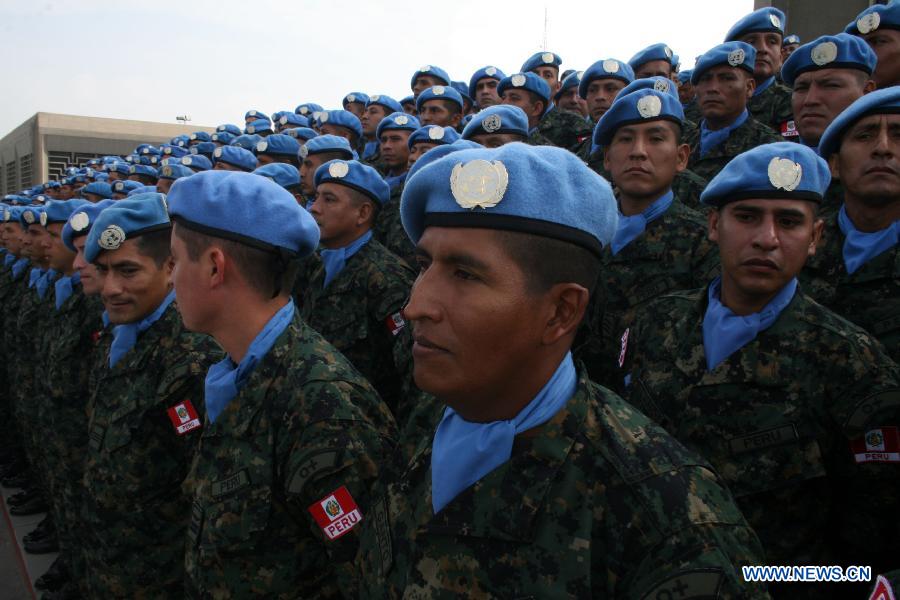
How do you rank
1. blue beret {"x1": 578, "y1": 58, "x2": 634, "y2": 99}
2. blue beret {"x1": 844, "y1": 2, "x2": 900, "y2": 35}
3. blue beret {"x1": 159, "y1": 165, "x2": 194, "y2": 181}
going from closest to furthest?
blue beret {"x1": 844, "y1": 2, "x2": 900, "y2": 35} → blue beret {"x1": 578, "y1": 58, "x2": 634, "y2": 99} → blue beret {"x1": 159, "y1": 165, "x2": 194, "y2": 181}

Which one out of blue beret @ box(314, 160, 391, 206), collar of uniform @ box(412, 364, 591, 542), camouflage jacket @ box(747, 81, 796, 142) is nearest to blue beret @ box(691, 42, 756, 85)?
camouflage jacket @ box(747, 81, 796, 142)

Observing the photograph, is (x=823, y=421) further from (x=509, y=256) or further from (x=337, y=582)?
(x=337, y=582)

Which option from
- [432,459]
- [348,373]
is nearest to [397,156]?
[348,373]

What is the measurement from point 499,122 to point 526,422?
4.47 metres

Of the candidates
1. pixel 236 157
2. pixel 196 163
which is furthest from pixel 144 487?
pixel 196 163

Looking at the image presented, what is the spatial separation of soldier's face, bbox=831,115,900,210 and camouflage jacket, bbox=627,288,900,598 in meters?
0.79

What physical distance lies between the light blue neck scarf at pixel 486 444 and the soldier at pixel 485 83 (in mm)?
7978

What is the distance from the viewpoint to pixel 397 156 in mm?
7031

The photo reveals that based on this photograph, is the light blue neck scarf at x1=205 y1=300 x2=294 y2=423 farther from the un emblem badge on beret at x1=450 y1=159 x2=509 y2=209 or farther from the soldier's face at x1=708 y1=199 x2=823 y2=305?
the soldier's face at x1=708 y1=199 x2=823 y2=305

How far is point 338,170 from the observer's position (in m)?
4.55

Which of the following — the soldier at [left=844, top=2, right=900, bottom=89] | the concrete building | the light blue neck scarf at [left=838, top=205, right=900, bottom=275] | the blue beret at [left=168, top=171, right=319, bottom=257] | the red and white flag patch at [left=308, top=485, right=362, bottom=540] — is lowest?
the concrete building

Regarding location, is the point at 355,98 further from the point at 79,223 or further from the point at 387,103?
the point at 79,223

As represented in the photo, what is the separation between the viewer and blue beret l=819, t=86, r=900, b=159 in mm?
2705

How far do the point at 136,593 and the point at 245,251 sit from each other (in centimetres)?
159
